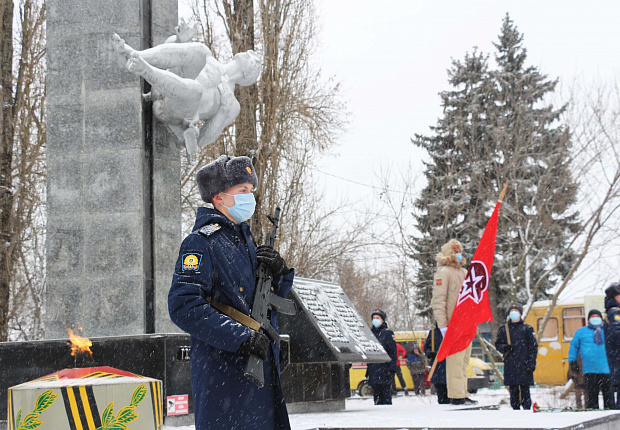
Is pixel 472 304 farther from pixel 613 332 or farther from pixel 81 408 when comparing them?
pixel 81 408

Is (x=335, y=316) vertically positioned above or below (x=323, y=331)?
above

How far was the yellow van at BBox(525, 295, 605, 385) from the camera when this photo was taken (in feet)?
74.1

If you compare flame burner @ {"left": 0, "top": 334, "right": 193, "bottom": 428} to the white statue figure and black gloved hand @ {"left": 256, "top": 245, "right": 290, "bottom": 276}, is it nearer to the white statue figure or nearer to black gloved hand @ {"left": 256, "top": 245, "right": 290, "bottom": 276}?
the white statue figure

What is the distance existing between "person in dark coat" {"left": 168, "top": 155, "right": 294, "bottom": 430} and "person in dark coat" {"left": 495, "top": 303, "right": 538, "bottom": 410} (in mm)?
7200

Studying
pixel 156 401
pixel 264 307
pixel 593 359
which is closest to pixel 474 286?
pixel 593 359

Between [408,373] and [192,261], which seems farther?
[408,373]

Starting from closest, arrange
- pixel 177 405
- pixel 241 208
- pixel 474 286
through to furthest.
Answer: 1. pixel 241 208
2. pixel 177 405
3. pixel 474 286

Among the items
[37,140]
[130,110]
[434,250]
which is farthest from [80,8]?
[434,250]

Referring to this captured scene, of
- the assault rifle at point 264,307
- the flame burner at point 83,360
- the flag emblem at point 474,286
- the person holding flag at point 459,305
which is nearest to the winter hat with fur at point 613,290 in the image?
the person holding flag at point 459,305

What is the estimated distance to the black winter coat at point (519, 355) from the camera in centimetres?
1024

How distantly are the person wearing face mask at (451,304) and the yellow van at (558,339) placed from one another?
44.9 ft

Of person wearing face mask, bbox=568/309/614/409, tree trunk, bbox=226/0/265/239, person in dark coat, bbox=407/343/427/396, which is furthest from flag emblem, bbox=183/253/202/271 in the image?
person in dark coat, bbox=407/343/427/396

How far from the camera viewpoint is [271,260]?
3645 millimetres

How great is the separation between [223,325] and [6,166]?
11.9 metres
